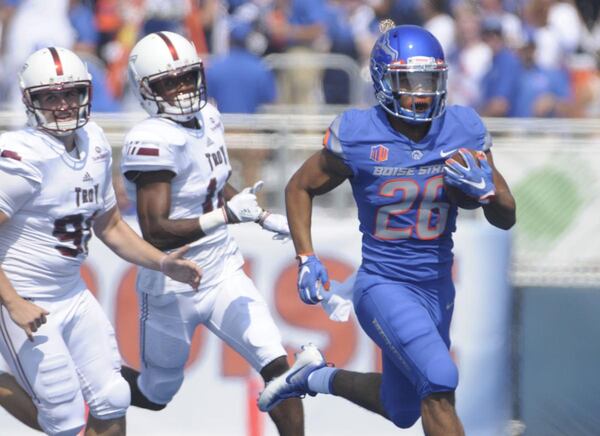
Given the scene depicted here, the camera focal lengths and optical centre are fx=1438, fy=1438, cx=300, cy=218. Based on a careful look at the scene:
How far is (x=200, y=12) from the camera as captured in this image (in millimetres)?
12891

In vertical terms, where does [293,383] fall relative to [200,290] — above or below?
below

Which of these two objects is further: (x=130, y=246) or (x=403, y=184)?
(x=130, y=246)

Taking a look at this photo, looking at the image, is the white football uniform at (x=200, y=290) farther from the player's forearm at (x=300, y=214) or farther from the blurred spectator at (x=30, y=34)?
the blurred spectator at (x=30, y=34)

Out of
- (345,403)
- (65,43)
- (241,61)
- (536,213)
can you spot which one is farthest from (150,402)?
(65,43)

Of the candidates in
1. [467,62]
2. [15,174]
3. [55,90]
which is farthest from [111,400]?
[467,62]

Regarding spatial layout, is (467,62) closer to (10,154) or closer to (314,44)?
(314,44)

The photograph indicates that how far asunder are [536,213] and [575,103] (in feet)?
9.96

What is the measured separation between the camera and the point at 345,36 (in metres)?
13.0

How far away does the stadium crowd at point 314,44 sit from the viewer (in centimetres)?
1167

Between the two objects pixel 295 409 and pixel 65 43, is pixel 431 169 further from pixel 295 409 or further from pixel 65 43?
pixel 65 43

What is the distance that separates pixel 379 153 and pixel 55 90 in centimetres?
143

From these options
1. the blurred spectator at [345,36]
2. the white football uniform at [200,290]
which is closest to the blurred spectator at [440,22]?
the blurred spectator at [345,36]

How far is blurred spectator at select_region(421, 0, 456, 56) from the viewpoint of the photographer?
13.3m

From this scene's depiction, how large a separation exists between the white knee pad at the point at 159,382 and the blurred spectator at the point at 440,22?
21.9 feet
